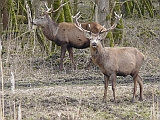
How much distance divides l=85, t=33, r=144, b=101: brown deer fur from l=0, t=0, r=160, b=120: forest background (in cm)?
56

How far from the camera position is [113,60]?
10.8 meters

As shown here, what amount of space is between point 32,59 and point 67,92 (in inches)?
187

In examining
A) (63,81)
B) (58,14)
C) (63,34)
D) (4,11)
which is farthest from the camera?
(4,11)

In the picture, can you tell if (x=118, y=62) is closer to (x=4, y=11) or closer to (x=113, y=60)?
(x=113, y=60)

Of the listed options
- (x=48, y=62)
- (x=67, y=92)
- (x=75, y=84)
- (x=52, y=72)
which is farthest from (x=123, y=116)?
(x=48, y=62)

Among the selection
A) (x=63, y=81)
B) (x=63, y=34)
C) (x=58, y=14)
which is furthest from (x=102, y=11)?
(x=63, y=81)

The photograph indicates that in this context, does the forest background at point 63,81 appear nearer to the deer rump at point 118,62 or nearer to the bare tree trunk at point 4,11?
the bare tree trunk at point 4,11

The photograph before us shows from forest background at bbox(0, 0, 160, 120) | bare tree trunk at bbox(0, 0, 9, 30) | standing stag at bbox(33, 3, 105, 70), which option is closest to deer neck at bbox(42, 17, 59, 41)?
standing stag at bbox(33, 3, 105, 70)

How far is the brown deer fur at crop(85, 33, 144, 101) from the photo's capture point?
1062cm

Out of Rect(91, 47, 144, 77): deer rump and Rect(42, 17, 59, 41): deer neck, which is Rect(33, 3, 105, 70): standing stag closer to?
Rect(42, 17, 59, 41): deer neck

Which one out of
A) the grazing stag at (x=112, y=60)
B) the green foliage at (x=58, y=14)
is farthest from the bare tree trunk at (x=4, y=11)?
the grazing stag at (x=112, y=60)

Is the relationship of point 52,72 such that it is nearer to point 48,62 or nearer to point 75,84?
point 48,62

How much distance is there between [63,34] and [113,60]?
5.47 meters

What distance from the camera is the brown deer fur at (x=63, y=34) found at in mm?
15789
